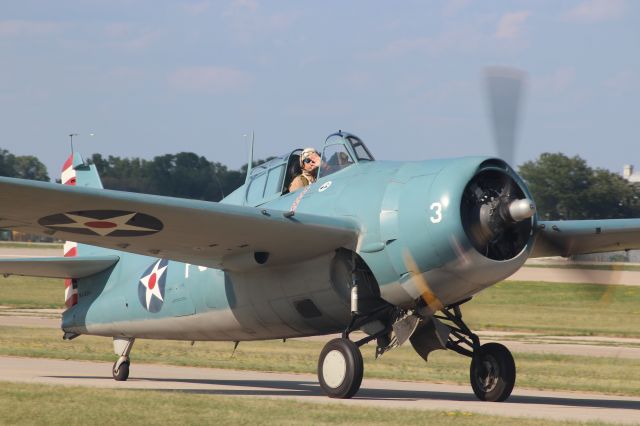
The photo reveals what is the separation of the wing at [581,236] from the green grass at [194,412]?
11.8 feet

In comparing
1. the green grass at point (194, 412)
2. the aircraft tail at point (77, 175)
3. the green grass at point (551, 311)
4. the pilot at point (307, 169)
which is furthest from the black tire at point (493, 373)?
the green grass at point (551, 311)

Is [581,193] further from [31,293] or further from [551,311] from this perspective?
[31,293]

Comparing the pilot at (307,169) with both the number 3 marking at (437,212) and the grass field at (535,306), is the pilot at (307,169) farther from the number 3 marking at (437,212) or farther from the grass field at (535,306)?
the grass field at (535,306)

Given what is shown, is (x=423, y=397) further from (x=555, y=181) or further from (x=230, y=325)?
(x=555, y=181)

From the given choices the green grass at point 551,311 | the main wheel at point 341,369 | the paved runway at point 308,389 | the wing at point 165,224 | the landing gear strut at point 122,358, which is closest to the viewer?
the wing at point 165,224

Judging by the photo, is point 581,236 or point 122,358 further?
point 122,358

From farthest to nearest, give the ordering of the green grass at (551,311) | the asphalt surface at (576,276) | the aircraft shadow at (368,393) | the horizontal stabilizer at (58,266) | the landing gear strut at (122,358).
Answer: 1. the green grass at (551,311)
2. the landing gear strut at (122,358)
3. the horizontal stabilizer at (58,266)
4. the asphalt surface at (576,276)
5. the aircraft shadow at (368,393)

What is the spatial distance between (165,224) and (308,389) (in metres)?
4.14

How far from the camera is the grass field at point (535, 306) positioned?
109 feet

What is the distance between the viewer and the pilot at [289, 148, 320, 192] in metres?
14.2

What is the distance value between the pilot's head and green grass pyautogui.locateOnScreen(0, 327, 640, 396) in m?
5.28

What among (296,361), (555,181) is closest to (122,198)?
(296,361)

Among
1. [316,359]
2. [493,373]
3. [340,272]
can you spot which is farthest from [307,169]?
[316,359]

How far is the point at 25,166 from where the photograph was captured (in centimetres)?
10331
